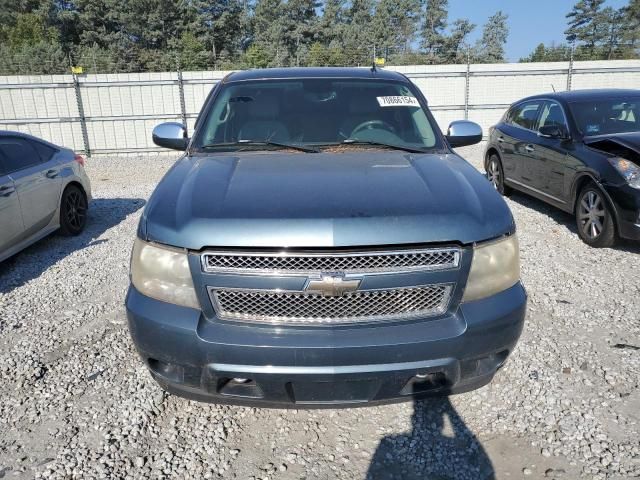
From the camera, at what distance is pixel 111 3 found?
48.0 m

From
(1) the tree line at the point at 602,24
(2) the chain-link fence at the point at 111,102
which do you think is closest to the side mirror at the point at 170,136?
(2) the chain-link fence at the point at 111,102

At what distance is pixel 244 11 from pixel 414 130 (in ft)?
188

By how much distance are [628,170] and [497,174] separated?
10.6ft

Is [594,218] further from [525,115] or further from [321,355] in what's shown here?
[321,355]

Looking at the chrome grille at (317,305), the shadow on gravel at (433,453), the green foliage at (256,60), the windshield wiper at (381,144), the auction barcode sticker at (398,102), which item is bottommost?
the shadow on gravel at (433,453)

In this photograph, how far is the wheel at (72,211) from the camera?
6324 mm

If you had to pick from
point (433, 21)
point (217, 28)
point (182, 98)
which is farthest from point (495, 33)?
point (182, 98)

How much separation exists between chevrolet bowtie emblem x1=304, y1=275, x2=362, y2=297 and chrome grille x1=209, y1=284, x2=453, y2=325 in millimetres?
36

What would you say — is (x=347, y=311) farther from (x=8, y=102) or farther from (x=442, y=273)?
(x=8, y=102)

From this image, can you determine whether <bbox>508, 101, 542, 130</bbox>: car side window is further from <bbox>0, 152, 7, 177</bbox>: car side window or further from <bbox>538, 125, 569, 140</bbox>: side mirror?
<bbox>0, 152, 7, 177</bbox>: car side window

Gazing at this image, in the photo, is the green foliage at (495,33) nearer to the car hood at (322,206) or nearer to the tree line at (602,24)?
the tree line at (602,24)

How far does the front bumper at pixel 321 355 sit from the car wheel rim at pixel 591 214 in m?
3.95

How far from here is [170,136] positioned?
385 cm

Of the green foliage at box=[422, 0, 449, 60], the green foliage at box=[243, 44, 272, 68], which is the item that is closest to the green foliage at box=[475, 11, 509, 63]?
the green foliage at box=[422, 0, 449, 60]
